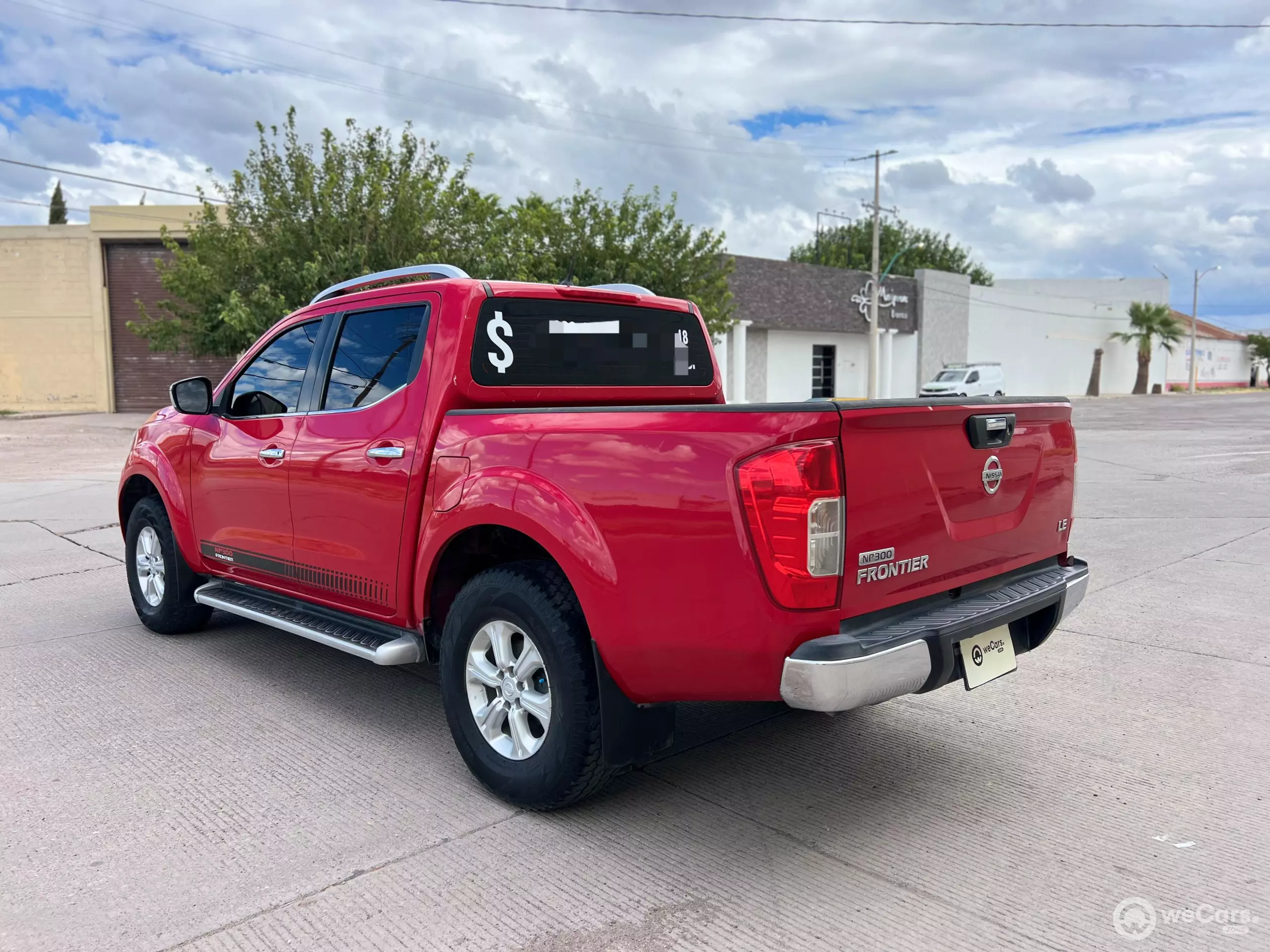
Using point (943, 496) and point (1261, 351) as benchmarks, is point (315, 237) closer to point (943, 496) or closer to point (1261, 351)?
point (943, 496)

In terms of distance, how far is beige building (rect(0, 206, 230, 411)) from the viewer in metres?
32.8

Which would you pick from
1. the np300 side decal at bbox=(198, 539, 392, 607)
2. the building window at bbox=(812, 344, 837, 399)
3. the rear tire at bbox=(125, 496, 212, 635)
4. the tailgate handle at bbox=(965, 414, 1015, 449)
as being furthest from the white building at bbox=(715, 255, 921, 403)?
the tailgate handle at bbox=(965, 414, 1015, 449)

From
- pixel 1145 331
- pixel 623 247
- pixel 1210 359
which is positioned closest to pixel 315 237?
pixel 623 247

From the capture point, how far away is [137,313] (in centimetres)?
3306

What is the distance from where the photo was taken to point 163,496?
5.62 m

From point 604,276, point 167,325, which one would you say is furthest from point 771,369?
point 167,325

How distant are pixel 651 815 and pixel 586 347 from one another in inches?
83.6

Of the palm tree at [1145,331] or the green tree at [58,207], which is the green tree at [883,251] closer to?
the palm tree at [1145,331]

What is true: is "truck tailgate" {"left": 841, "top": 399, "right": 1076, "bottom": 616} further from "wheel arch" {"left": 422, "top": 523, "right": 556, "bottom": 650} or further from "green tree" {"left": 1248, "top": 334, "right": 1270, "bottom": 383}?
"green tree" {"left": 1248, "top": 334, "right": 1270, "bottom": 383}

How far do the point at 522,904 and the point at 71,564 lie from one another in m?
7.05

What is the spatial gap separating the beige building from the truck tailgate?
32883 millimetres

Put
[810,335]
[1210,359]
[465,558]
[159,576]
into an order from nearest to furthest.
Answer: [465,558], [159,576], [810,335], [1210,359]

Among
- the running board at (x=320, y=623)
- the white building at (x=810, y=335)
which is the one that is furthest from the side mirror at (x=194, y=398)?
the white building at (x=810, y=335)

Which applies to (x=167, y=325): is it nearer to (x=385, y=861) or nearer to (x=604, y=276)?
(x=604, y=276)
